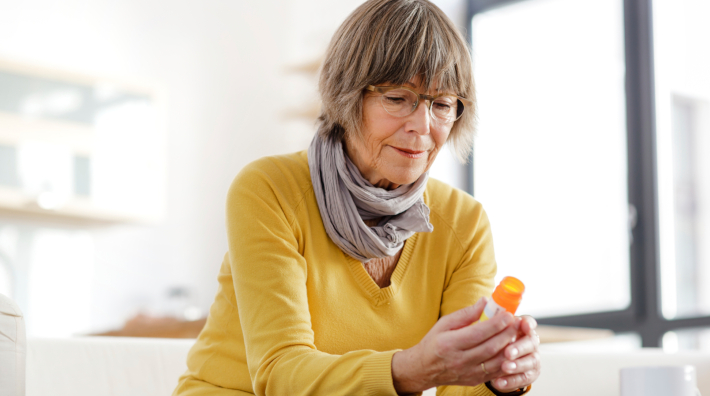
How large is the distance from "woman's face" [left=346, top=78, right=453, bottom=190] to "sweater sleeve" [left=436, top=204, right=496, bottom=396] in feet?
0.64

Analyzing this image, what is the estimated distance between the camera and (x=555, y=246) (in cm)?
368

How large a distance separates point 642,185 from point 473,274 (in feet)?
7.32

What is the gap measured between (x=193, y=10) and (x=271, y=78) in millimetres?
525

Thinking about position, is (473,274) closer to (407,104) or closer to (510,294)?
(407,104)

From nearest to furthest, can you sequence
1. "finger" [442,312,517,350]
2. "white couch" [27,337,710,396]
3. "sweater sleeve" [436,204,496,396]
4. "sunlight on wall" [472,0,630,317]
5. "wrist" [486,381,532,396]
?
"finger" [442,312,517,350]
"wrist" [486,381,532,396]
"sweater sleeve" [436,204,496,396]
"white couch" [27,337,710,396]
"sunlight on wall" [472,0,630,317]

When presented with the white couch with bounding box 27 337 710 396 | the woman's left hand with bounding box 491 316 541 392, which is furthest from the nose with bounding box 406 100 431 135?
the white couch with bounding box 27 337 710 396

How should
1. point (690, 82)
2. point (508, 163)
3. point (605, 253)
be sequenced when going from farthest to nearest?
point (508, 163) → point (605, 253) → point (690, 82)

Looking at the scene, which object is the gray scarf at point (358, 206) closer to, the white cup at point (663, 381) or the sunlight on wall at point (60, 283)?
the white cup at point (663, 381)

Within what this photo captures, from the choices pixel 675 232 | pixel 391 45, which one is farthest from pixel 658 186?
pixel 391 45

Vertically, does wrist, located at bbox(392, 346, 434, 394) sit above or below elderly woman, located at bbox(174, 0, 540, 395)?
below

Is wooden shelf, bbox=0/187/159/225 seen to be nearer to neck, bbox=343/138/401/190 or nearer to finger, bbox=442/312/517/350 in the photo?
neck, bbox=343/138/401/190

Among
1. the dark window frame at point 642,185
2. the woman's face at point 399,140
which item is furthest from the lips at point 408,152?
the dark window frame at point 642,185

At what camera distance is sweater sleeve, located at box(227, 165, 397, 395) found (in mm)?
953

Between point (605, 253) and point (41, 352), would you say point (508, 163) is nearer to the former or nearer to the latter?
point (605, 253)
